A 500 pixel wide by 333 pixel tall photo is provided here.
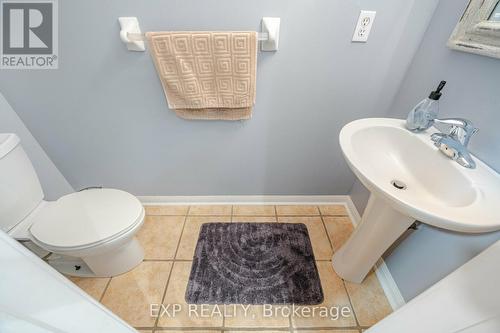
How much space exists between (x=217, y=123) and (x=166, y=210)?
80 cm

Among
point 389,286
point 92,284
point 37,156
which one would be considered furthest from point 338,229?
point 37,156

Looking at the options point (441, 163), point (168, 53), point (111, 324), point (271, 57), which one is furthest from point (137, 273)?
point (441, 163)

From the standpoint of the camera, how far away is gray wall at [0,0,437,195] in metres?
0.93

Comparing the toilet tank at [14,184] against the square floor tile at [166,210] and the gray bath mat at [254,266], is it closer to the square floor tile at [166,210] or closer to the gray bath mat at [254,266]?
the square floor tile at [166,210]

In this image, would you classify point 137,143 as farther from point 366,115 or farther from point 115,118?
point 366,115

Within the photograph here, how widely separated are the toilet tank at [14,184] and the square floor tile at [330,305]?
4.67 ft

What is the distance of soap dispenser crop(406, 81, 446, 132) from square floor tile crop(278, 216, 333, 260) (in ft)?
2.77

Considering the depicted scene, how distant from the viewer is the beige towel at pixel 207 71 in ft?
3.04

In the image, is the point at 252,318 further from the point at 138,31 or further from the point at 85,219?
the point at 138,31

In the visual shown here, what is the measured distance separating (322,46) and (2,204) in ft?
5.34

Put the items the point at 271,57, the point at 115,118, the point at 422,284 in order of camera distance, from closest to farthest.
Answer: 1. the point at 422,284
2. the point at 271,57
3. the point at 115,118

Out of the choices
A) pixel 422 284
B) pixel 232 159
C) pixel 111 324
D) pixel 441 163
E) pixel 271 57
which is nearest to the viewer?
pixel 111 324

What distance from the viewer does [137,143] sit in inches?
50.9

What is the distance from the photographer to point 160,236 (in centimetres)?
141
